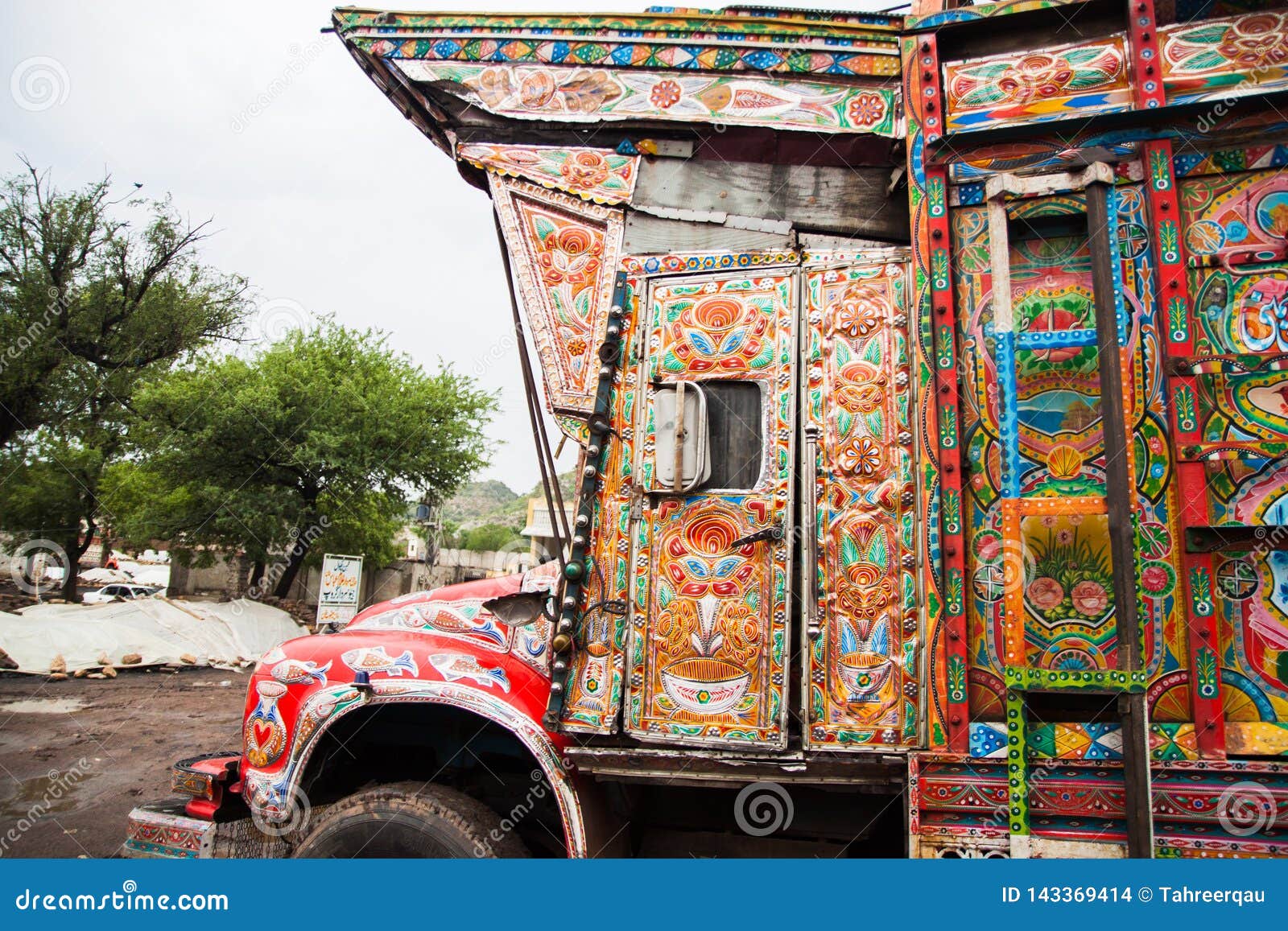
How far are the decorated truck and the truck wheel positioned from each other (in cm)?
2

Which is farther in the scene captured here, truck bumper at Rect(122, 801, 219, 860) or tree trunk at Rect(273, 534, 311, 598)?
tree trunk at Rect(273, 534, 311, 598)

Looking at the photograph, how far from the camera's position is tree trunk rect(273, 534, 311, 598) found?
19250mm

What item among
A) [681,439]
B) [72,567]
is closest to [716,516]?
[681,439]

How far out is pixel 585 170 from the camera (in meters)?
3.43

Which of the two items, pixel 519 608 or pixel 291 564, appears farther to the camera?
pixel 291 564

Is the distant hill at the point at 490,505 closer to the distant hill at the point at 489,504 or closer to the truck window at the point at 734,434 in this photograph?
the distant hill at the point at 489,504

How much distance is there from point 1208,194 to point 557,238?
247 centimetres

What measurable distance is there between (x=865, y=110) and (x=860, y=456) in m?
1.45

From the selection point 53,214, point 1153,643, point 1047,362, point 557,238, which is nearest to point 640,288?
point 557,238

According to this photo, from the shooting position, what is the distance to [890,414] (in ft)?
→ 9.42

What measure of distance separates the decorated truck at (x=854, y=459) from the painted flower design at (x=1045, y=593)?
1 cm

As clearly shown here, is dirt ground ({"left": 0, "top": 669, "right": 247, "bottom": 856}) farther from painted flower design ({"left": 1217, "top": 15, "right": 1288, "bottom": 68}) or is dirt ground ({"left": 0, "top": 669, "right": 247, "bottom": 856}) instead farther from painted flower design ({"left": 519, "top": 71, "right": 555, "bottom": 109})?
painted flower design ({"left": 1217, "top": 15, "right": 1288, "bottom": 68})

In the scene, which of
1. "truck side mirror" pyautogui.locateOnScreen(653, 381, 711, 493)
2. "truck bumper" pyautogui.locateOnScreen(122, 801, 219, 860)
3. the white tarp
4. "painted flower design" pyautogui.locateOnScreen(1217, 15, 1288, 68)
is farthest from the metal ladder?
the white tarp

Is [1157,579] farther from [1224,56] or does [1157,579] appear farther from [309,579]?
[309,579]
